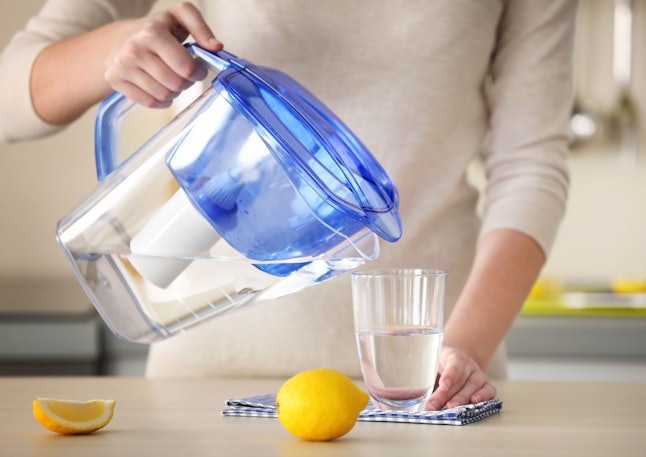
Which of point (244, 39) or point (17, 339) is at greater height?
point (244, 39)

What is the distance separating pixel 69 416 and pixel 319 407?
0.17 metres

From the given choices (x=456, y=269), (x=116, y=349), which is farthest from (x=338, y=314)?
(x=116, y=349)

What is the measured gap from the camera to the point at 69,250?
76 centimetres

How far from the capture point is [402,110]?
112 cm

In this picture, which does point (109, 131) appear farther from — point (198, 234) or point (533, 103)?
point (533, 103)

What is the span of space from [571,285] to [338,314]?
4.82ft

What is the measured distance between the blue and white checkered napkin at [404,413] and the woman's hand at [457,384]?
0.07ft

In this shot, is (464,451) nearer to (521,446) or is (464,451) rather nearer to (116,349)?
(521,446)

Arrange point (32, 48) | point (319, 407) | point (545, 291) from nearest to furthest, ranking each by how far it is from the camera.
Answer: point (319, 407) → point (32, 48) → point (545, 291)

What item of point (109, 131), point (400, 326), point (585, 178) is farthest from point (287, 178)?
point (585, 178)

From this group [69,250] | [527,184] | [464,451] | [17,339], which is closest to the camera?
[464,451]

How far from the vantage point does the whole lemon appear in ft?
2.14

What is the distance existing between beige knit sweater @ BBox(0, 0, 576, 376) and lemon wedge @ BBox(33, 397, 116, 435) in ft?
1.29

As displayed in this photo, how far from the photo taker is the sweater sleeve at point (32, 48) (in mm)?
1048
